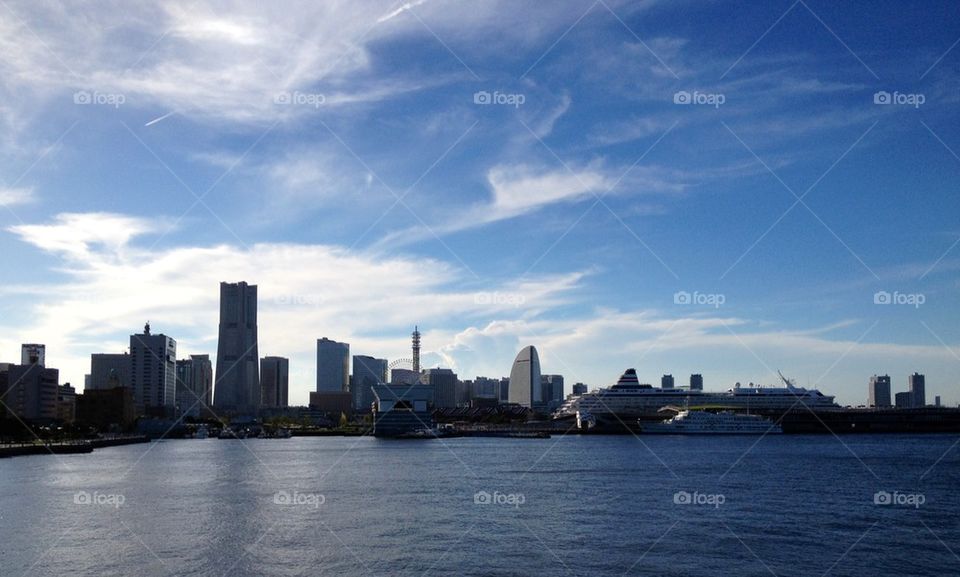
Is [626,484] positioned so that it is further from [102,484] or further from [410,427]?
[410,427]

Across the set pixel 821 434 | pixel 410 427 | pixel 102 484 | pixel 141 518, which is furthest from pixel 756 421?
pixel 141 518

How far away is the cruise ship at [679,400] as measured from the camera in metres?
128

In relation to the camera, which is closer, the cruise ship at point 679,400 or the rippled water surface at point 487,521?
the rippled water surface at point 487,521

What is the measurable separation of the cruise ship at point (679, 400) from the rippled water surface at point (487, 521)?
249ft

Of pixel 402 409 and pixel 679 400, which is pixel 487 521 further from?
pixel 679 400

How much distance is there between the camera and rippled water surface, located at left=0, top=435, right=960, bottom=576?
891 inches

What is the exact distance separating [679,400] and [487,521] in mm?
112073

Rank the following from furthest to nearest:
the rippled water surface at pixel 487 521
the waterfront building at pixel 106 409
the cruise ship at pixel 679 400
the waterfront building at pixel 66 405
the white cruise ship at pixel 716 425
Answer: the waterfront building at pixel 66 405
the waterfront building at pixel 106 409
the cruise ship at pixel 679 400
the white cruise ship at pixel 716 425
the rippled water surface at pixel 487 521

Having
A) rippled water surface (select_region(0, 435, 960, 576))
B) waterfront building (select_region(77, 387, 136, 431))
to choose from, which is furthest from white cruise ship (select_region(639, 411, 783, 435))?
waterfront building (select_region(77, 387, 136, 431))

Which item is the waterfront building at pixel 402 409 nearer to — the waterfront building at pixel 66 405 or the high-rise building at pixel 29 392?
the high-rise building at pixel 29 392

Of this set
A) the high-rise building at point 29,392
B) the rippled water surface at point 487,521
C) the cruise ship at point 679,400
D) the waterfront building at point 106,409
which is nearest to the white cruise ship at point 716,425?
the cruise ship at point 679,400

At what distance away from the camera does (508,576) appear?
21.1 m

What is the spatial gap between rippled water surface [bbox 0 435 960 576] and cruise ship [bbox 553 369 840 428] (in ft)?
249

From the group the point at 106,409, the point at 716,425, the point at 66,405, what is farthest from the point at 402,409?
the point at 66,405
